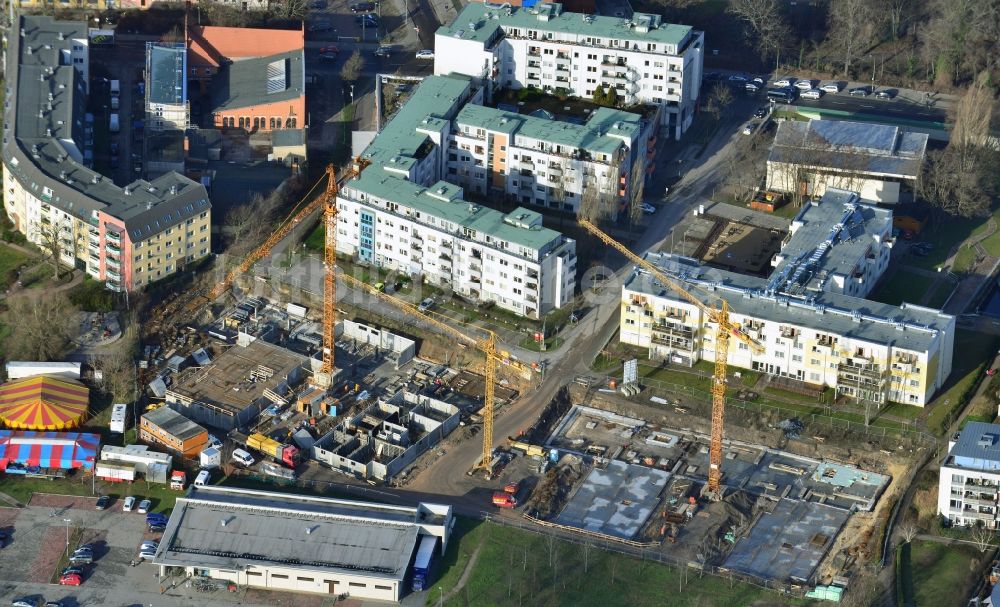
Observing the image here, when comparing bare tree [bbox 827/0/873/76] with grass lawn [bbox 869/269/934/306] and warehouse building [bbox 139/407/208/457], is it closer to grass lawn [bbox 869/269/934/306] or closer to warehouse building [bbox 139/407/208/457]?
grass lawn [bbox 869/269/934/306]

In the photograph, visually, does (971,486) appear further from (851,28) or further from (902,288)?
(851,28)

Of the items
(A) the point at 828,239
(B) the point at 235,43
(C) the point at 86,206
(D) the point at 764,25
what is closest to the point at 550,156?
(A) the point at 828,239

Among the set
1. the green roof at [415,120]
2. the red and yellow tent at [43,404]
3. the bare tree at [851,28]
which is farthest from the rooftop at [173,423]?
the bare tree at [851,28]

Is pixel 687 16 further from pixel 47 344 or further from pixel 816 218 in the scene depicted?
pixel 47 344

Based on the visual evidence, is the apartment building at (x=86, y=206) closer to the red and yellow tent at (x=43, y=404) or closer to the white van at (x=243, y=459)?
the red and yellow tent at (x=43, y=404)

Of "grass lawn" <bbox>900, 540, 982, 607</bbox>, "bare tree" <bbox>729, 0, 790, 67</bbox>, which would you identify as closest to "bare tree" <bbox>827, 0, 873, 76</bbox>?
"bare tree" <bbox>729, 0, 790, 67</bbox>

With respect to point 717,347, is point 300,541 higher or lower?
lower
